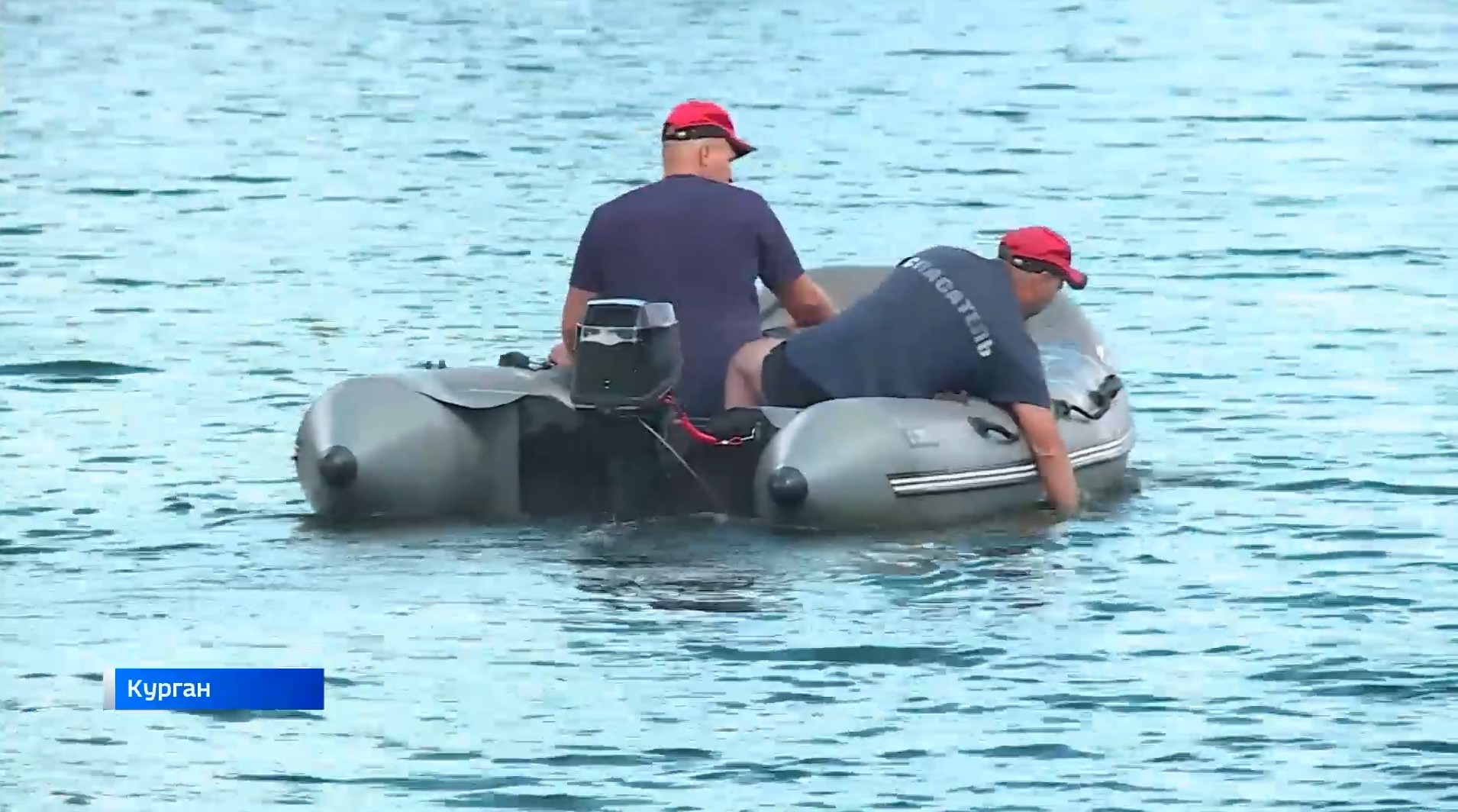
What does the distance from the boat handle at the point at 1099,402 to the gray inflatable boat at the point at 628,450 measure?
19.8 inches

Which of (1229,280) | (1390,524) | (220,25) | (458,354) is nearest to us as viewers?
(1390,524)

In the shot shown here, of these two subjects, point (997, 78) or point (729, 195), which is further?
point (997, 78)

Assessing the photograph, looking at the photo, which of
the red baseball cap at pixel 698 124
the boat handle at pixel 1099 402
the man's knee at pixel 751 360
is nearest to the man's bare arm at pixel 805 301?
the man's knee at pixel 751 360

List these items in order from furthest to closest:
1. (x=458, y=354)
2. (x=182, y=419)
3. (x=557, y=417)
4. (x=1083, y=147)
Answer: (x=1083, y=147) → (x=458, y=354) → (x=182, y=419) → (x=557, y=417)

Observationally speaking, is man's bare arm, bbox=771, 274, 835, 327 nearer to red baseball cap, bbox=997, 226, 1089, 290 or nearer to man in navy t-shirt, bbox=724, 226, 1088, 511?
man in navy t-shirt, bbox=724, 226, 1088, 511

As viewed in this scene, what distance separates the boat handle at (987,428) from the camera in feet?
43.1

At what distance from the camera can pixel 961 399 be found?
43.6ft

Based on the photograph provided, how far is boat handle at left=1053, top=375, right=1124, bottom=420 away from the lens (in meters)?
13.8

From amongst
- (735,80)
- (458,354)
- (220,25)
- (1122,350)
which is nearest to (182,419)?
(458,354)

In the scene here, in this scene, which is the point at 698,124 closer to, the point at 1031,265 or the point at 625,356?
the point at 625,356

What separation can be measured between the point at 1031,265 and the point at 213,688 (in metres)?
3.68

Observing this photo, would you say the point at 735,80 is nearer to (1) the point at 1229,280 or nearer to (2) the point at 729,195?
(1) the point at 1229,280

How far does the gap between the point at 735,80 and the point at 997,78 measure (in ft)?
8.67

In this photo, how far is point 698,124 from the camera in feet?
43.1
